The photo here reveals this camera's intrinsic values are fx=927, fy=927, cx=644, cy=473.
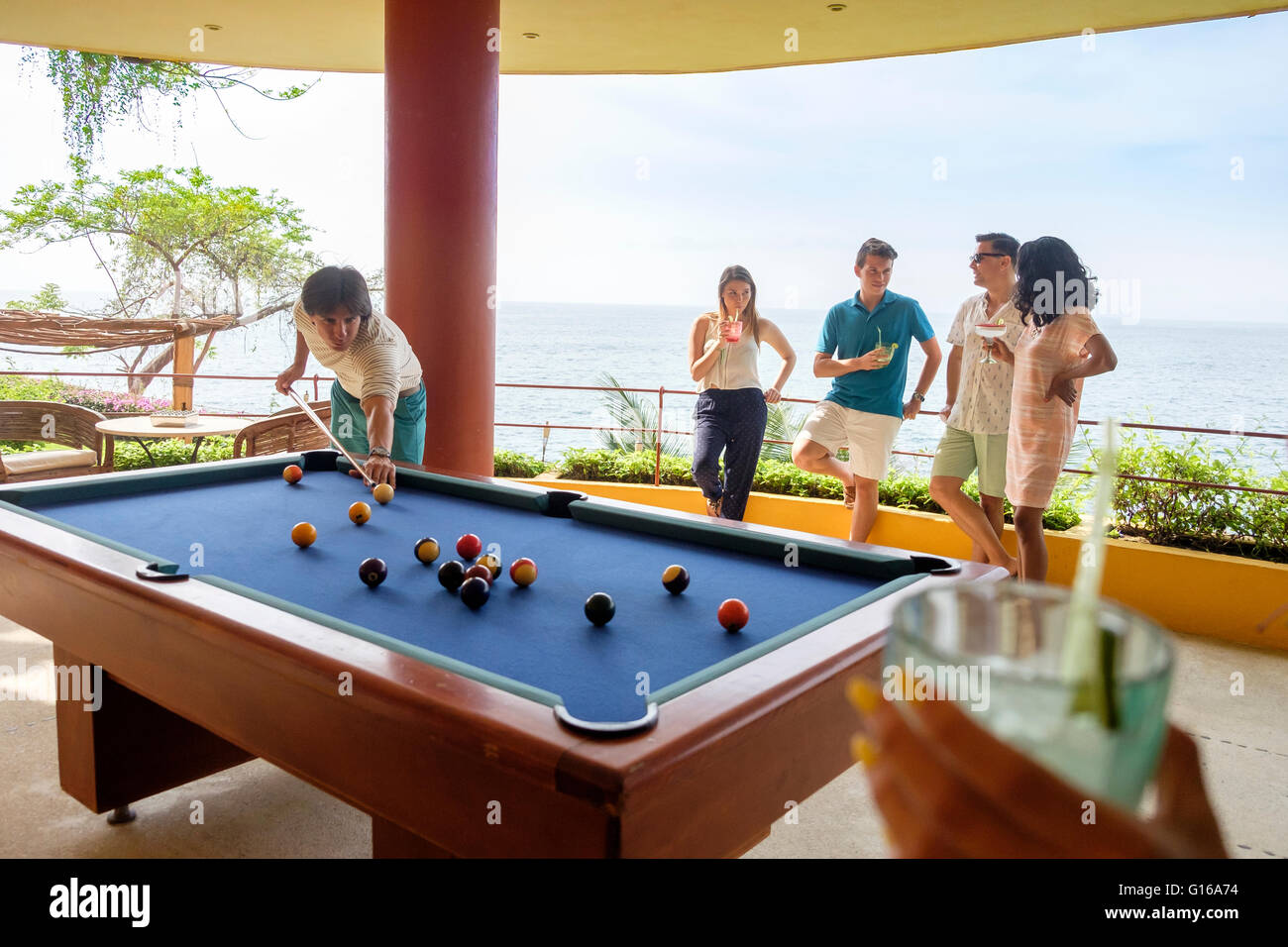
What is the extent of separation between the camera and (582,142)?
117 feet

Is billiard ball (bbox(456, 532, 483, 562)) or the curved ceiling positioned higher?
the curved ceiling

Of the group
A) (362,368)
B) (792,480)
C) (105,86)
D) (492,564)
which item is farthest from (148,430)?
(105,86)

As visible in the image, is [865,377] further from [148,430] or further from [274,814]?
[148,430]

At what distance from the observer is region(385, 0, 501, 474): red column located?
4.19 metres

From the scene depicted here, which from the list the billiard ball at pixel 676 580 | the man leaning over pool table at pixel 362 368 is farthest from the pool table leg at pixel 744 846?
the man leaning over pool table at pixel 362 368

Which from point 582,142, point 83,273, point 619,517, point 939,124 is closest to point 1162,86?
point 939,124

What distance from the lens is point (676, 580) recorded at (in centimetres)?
192

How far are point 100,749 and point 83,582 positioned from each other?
0.63m

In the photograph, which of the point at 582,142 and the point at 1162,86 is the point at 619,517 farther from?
the point at 582,142

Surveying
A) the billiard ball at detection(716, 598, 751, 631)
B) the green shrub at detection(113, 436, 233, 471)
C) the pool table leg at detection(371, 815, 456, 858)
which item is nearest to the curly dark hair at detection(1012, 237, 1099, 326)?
the billiard ball at detection(716, 598, 751, 631)

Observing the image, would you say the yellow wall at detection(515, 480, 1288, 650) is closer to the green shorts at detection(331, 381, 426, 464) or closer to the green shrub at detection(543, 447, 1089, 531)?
the green shrub at detection(543, 447, 1089, 531)

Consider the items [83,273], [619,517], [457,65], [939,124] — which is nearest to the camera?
[619,517]

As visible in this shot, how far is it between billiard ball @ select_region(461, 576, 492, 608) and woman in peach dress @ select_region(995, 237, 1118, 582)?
2.47 m

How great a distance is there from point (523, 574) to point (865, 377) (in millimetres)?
2936
